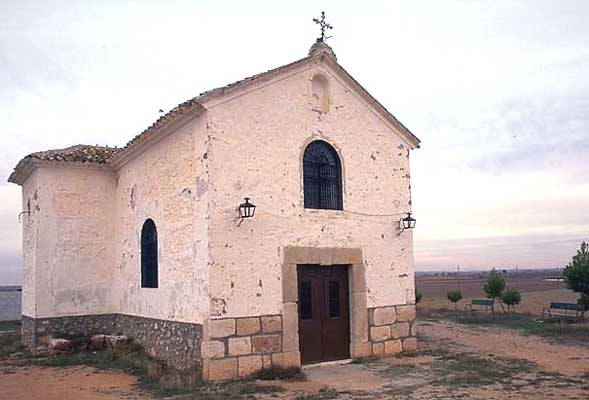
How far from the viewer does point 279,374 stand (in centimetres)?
1060

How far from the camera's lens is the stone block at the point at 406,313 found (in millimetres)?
12964

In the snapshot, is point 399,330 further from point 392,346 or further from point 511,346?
point 511,346

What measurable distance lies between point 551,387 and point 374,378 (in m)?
2.85

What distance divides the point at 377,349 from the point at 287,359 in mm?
2350

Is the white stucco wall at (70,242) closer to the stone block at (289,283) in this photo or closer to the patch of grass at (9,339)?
the patch of grass at (9,339)

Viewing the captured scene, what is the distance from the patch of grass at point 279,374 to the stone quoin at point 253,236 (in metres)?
0.15

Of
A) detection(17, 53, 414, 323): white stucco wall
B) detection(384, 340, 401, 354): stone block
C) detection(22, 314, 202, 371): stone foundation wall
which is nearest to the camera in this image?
detection(17, 53, 414, 323): white stucco wall

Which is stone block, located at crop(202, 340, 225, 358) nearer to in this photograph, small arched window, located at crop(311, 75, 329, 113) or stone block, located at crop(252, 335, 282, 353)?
stone block, located at crop(252, 335, 282, 353)

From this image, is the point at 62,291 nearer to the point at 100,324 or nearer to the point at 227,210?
the point at 100,324

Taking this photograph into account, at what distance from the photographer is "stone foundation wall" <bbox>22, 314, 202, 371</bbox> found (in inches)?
428

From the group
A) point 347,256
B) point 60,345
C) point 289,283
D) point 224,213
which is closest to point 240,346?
point 289,283

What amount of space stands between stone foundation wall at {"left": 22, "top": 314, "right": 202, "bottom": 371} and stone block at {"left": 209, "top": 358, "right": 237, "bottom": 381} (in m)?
0.31

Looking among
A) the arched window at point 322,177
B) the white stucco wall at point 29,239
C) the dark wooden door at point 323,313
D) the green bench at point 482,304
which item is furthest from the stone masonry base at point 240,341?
the green bench at point 482,304

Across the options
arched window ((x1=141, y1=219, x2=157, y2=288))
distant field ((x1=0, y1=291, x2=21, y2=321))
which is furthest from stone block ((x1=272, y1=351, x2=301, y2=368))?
distant field ((x1=0, y1=291, x2=21, y2=321))
